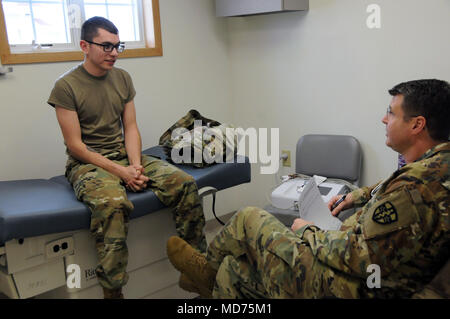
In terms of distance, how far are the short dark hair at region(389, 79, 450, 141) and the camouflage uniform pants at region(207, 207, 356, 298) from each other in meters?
0.60

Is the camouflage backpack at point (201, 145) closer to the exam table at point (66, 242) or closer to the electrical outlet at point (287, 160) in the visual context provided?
the exam table at point (66, 242)

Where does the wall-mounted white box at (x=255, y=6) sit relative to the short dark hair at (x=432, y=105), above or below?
above

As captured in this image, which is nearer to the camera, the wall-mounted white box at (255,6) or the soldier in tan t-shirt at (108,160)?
the soldier in tan t-shirt at (108,160)

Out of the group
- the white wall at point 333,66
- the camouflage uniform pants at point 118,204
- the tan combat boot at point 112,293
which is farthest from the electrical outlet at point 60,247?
the white wall at point 333,66

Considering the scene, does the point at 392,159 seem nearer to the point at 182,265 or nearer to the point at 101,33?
the point at 182,265

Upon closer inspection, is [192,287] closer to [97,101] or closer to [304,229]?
[304,229]

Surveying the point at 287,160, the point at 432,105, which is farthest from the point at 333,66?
the point at 432,105

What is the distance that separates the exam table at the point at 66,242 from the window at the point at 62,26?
753mm

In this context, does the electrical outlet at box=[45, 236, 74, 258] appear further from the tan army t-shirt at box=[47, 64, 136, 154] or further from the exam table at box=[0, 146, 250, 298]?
the tan army t-shirt at box=[47, 64, 136, 154]

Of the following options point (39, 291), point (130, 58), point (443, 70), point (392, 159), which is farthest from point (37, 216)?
point (443, 70)

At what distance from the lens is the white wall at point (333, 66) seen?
2441mm

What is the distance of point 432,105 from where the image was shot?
4.84 feet

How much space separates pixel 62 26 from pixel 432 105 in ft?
7.07

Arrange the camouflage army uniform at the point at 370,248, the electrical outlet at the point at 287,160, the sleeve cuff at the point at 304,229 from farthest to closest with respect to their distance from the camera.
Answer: the electrical outlet at the point at 287,160 < the sleeve cuff at the point at 304,229 < the camouflage army uniform at the point at 370,248
